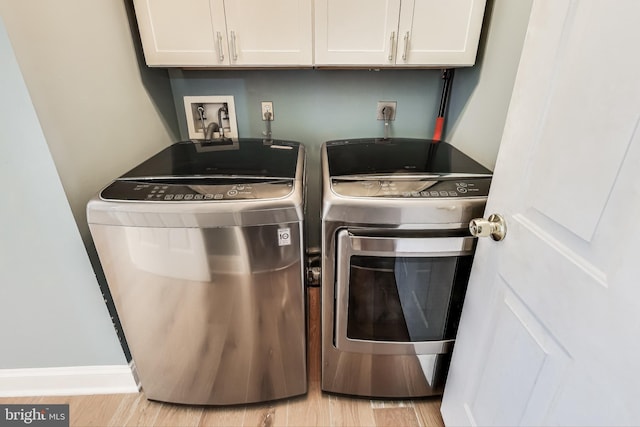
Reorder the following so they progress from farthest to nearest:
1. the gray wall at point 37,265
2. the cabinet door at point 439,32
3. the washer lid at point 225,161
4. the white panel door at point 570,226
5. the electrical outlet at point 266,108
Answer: the electrical outlet at point 266,108 < the cabinet door at point 439,32 < the washer lid at point 225,161 < the gray wall at point 37,265 < the white panel door at point 570,226

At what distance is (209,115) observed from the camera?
1.63m

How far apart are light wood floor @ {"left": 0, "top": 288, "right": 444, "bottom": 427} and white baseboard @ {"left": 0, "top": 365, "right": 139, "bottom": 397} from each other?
2 cm

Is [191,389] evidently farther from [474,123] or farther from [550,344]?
[474,123]

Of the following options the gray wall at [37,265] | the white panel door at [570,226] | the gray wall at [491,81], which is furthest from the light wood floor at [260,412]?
the gray wall at [491,81]

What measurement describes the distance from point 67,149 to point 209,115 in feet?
2.53

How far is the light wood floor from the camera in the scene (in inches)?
48.7

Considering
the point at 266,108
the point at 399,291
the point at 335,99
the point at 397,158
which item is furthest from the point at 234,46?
the point at 399,291

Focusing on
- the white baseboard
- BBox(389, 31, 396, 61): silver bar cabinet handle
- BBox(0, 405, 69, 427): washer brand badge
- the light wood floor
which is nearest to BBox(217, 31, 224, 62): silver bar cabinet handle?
BBox(389, 31, 396, 61): silver bar cabinet handle

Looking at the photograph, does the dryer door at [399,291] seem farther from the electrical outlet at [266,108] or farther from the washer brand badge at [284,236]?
the electrical outlet at [266,108]

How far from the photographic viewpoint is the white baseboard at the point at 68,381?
4.26 ft

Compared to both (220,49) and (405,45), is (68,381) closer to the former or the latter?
(220,49)

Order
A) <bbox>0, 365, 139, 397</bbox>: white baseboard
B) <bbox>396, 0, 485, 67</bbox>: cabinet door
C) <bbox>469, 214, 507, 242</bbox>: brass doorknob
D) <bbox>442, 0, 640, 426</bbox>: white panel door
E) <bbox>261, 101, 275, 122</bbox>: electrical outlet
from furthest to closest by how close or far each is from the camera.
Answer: <bbox>261, 101, 275, 122</bbox>: electrical outlet → <bbox>0, 365, 139, 397</bbox>: white baseboard → <bbox>396, 0, 485, 67</bbox>: cabinet door → <bbox>469, 214, 507, 242</bbox>: brass doorknob → <bbox>442, 0, 640, 426</bbox>: white panel door

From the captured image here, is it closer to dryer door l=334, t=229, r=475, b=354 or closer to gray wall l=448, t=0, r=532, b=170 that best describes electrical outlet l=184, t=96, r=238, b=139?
dryer door l=334, t=229, r=475, b=354

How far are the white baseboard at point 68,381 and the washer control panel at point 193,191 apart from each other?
81 cm
